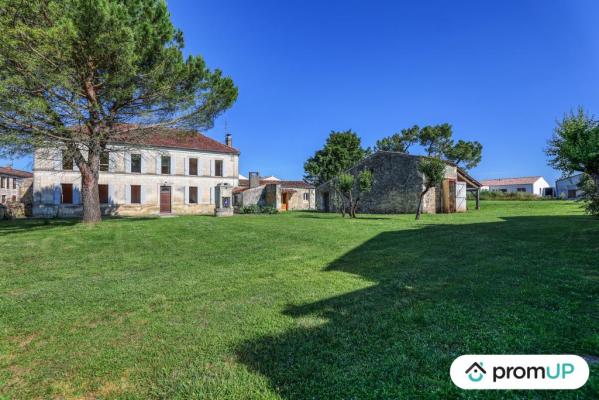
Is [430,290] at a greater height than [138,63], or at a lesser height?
lesser

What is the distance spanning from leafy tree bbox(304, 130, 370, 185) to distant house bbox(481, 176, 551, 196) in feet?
77.8

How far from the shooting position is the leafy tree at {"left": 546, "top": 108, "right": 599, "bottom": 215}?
7656 millimetres

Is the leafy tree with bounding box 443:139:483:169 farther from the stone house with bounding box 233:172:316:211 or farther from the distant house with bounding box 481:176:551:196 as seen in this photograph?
the stone house with bounding box 233:172:316:211

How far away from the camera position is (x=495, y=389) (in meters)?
2.26

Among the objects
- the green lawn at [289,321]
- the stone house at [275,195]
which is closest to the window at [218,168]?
the stone house at [275,195]

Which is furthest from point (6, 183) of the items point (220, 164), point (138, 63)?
point (138, 63)

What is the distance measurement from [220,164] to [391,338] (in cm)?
2745

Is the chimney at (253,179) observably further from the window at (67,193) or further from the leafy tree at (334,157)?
the window at (67,193)

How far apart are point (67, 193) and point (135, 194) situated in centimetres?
440

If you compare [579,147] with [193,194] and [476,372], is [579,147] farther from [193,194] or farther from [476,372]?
[193,194]

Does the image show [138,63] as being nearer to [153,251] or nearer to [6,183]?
[153,251]

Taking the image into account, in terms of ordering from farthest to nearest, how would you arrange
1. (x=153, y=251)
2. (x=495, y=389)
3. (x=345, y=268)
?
(x=153, y=251), (x=345, y=268), (x=495, y=389)

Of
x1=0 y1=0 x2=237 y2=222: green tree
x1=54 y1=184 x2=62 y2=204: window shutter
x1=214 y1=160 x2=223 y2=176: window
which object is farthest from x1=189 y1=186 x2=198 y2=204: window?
x1=0 y1=0 x2=237 y2=222: green tree

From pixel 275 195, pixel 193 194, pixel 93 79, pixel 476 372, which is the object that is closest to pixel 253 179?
pixel 275 195
